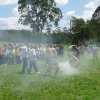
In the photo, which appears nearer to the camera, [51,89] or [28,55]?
[51,89]

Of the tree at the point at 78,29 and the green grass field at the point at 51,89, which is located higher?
the tree at the point at 78,29

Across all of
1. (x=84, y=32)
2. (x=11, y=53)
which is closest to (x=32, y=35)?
(x=84, y=32)

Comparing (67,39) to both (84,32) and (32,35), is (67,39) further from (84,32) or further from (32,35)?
(32,35)

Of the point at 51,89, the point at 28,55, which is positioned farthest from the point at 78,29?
the point at 51,89

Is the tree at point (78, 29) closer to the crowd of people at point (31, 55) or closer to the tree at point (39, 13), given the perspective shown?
the tree at point (39, 13)

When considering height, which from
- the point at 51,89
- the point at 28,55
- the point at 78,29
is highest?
the point at 78,29

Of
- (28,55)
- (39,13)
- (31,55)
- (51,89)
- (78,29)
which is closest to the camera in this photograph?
(51,89)

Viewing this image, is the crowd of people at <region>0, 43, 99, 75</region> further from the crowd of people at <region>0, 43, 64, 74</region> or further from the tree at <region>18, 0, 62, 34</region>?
the tree at <region>18, 0, 62, 34</region>

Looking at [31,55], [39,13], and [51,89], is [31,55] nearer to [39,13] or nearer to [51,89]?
[51,89]

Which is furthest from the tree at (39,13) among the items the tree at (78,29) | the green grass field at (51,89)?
the green grass field at (51,89)

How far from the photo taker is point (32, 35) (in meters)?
90.5

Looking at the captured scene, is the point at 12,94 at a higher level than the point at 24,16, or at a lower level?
lower

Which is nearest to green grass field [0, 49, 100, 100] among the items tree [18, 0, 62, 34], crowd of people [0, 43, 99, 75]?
crowd of people [0, 43, 99, 75]

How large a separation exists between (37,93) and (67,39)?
334 feet
